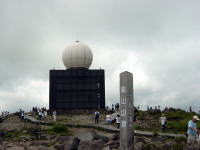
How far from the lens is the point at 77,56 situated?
188ft

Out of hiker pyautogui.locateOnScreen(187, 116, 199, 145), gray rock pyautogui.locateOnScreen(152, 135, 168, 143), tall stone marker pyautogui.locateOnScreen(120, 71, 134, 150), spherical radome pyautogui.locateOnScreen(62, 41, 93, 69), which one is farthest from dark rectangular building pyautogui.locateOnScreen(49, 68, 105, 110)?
tall stone marker pyautogui.locateOnScreen(120, 71, 134, 150)

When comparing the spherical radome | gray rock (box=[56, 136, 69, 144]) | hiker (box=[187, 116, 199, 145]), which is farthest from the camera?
the spherical radome

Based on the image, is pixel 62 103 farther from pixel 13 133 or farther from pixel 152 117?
pixel 13 133

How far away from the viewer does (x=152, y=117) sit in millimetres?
38969

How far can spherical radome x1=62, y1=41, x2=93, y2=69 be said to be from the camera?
188 ft

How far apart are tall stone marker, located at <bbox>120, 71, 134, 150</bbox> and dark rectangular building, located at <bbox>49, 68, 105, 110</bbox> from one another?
3956cm

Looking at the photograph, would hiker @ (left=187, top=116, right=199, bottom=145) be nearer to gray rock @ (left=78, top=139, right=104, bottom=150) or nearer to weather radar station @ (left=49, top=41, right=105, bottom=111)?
gray rock @ (left=78, top=139, right=104, bottom=150)

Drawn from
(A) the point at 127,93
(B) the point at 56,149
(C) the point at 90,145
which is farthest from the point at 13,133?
(A) the point at 127,93

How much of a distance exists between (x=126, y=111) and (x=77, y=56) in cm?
4178

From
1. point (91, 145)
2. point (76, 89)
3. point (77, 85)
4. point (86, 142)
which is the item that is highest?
point (77, 85)

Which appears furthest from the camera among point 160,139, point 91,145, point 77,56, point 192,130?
point 77,56

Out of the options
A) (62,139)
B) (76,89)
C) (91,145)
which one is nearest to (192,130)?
(91,145)

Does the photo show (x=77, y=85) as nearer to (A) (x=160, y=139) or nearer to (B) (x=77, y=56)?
(B) (x=77, y=56)

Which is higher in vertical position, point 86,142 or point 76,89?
point 76,89
